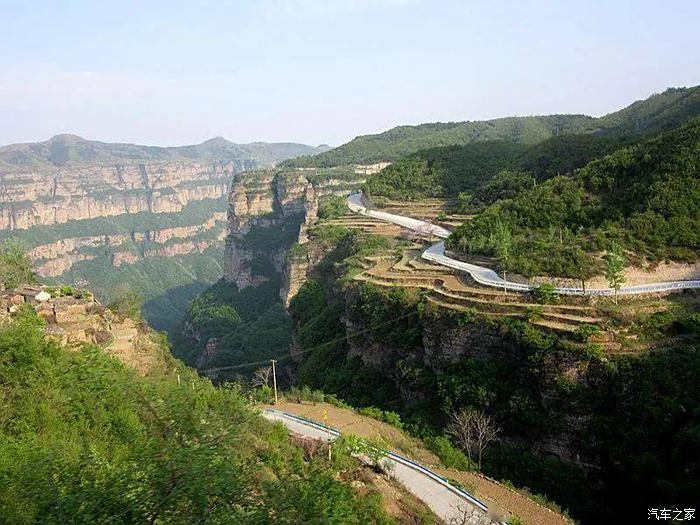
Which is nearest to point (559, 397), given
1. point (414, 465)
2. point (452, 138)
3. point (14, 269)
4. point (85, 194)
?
point (414, 465)

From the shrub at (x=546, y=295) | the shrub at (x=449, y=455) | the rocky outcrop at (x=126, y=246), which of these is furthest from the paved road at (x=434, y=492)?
the rocky outcrop at (x=126, y=246)

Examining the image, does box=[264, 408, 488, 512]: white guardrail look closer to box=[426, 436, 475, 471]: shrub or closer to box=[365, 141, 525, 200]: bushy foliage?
box=[426, 436, 475, 471]: shrub

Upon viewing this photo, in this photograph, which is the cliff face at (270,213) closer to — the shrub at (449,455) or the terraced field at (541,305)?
the terraced field at (541,305)

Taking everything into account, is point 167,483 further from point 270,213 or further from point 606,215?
point 270,213

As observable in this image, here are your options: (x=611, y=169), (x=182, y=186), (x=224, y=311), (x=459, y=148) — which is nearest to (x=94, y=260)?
(x=182, y=186)

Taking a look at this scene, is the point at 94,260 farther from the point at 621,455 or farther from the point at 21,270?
the point at 621,455
